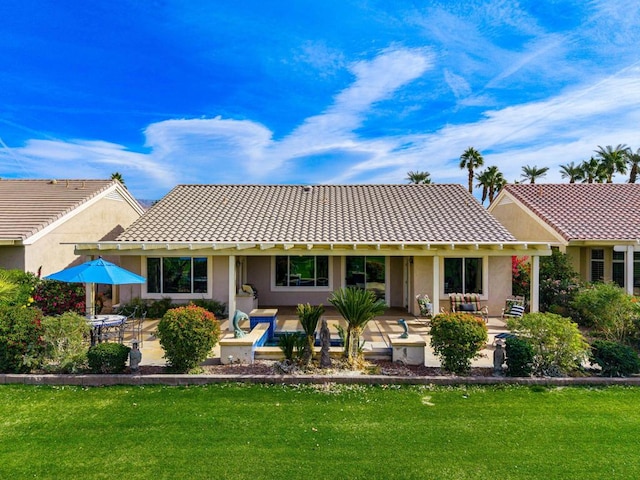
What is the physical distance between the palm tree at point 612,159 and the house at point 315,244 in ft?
125

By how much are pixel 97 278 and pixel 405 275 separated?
11.9 m

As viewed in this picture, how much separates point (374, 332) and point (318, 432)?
6.89 metres

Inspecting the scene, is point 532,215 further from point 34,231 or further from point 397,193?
point 34,231

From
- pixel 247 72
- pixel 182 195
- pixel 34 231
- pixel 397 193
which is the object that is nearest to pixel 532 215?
pixel 397 193

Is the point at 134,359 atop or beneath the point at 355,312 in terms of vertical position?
beneath

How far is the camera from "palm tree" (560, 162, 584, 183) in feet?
164

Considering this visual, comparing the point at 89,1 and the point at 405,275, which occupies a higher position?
the point at 89,1

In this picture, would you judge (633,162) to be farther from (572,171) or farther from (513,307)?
(513,307)

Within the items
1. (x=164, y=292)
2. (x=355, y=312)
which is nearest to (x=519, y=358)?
(x=355, y=312)

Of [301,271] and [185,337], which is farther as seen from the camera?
[301,271]

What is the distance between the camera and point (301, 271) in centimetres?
1800

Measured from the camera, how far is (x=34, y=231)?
1491cm

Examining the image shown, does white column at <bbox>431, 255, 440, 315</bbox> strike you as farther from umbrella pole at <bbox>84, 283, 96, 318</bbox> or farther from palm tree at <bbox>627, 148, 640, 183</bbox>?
palm tree at <bbox>627, 148, 640, 183</bbox>

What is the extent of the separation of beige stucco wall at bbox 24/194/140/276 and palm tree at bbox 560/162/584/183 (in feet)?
169
